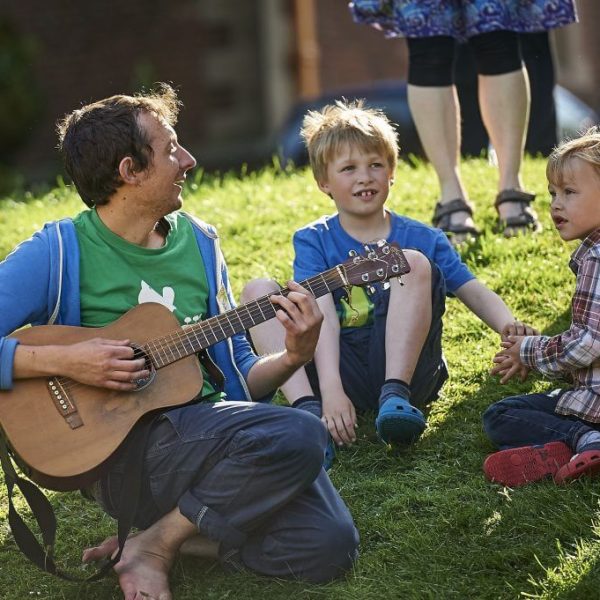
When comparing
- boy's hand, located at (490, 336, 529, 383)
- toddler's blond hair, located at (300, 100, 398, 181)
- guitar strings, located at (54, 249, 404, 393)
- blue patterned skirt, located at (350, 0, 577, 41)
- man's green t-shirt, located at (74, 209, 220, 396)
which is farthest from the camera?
blue patterned skirt, located at (350, 0, 577, 41)

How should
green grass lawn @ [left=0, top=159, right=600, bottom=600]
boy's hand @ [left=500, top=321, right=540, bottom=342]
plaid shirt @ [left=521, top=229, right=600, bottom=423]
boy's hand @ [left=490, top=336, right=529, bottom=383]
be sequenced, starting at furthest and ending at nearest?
boy's hand @ [left=500, top=321, right=540, bottom=342] → boy's hand @ [left=490, top=336, right=529, bottom=383] → plaid shirt @ [left=521, top=229, right=600, bottom=423] → green grass lawn @ [left=0, top=159, right=600, bottom=600]

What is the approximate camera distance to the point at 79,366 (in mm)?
3617

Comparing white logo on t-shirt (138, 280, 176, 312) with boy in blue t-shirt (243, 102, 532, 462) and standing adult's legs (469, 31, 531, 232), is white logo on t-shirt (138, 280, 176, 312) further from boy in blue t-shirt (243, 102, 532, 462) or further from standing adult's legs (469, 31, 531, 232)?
standing adult's legs (469, 31, 531, 232)

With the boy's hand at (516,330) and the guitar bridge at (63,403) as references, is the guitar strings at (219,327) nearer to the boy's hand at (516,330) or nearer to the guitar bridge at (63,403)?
the guitar bridge at (63,403)

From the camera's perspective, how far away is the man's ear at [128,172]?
3.89 meters

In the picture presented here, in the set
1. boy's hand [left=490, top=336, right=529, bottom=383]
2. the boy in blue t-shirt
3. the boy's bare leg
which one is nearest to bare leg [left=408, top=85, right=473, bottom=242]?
the boy in blue t-shirt

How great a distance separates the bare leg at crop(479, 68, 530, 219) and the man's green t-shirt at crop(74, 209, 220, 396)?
2.53 metres

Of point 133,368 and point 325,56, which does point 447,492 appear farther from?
point 325,56

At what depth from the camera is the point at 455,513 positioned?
3877mm

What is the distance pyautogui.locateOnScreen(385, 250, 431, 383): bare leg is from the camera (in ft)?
14.5

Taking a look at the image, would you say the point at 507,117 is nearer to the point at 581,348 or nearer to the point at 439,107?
the point at 439,107

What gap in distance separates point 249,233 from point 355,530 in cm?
306

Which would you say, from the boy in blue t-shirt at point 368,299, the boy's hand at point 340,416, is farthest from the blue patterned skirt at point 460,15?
the boy's hand at point 340,416

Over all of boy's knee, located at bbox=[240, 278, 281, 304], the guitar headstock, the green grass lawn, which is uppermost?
the guitar headstock
